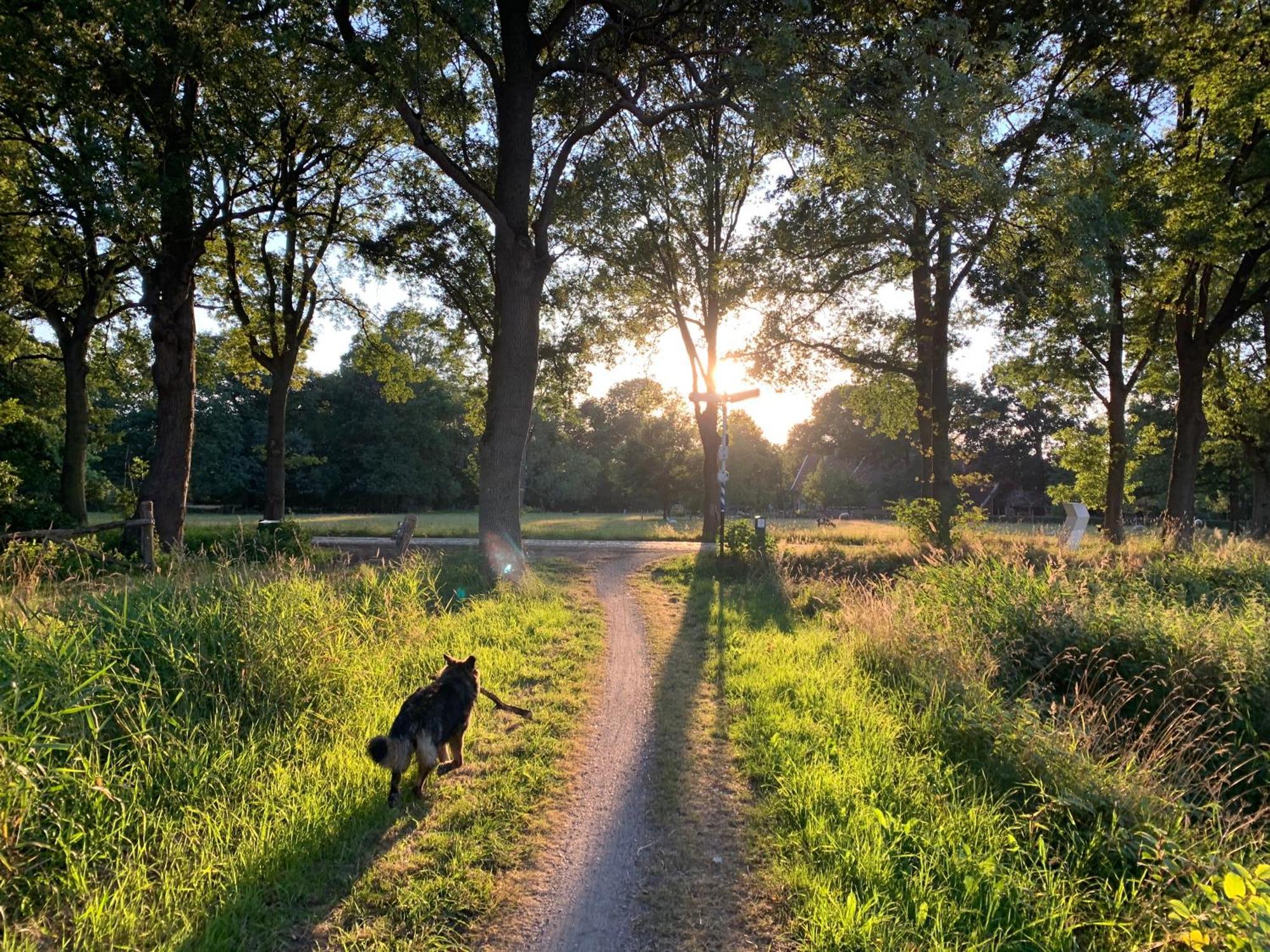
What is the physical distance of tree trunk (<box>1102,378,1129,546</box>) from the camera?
18.6 meters

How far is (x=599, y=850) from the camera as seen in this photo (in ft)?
11.4

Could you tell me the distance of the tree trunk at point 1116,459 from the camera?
1861 centimetres

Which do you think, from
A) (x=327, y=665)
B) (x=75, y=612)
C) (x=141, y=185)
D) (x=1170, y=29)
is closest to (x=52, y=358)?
(x=141, y=185)

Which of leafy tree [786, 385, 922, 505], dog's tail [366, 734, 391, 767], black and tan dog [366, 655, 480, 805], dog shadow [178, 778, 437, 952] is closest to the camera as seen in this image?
dog shadow [178, 778, 437, 952]

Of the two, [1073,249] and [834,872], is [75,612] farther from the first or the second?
[1073,249]

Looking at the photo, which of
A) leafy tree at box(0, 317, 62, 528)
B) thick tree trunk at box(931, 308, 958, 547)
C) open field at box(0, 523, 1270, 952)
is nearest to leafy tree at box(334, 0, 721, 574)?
open field at box(0, 523, 1270, 952)

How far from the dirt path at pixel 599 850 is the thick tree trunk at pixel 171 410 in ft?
39.4

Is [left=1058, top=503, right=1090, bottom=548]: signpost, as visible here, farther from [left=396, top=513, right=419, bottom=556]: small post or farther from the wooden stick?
[left=396, top=513, right=419, bottom=556]: small post

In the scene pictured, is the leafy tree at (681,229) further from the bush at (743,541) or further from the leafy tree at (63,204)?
the leafy tree at (63,204)

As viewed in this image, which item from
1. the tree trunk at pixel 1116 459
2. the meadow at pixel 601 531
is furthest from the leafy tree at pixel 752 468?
the tree trunk at pixel 1116 459

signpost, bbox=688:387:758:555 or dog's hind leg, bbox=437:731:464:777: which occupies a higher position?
signpost, bbox=688:387:758:555

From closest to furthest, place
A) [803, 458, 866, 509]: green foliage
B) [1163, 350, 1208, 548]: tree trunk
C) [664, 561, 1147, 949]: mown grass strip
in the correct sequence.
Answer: [664, 561, 1147, 949]: mown grass strip → [1163, 350, 1208, 548]: tree trunk → [803, 458, 866, 509]: green foliage

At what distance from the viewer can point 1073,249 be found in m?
8.91

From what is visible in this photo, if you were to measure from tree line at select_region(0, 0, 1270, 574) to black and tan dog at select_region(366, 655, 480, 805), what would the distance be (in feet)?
21.2
